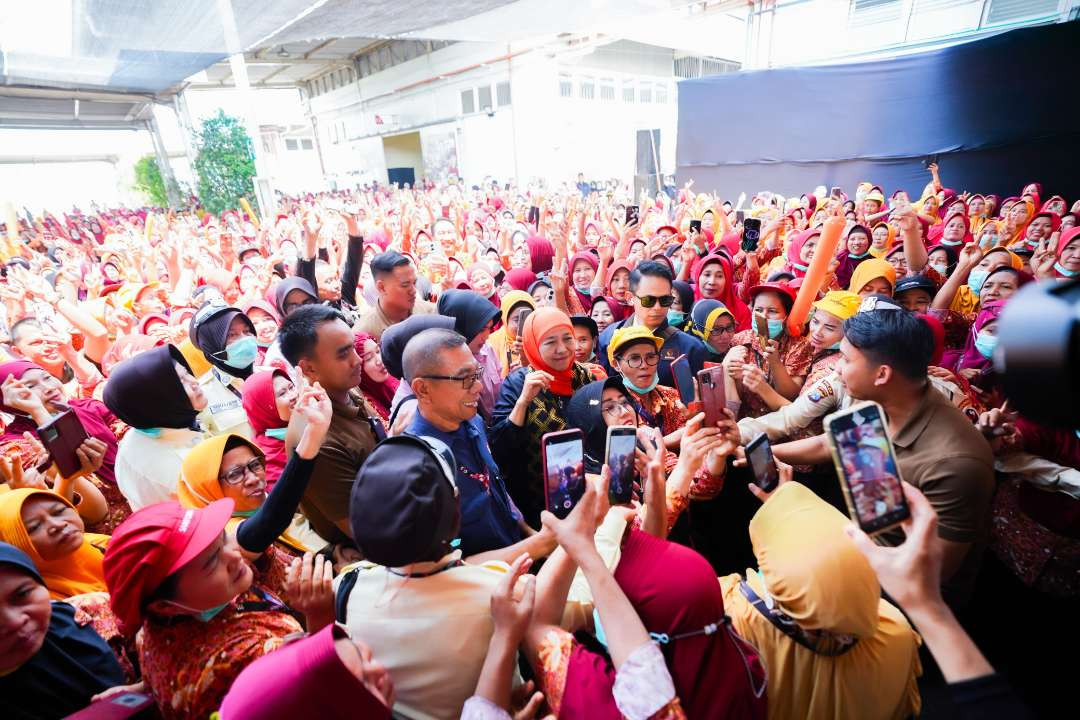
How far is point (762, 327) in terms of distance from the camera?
350 cm

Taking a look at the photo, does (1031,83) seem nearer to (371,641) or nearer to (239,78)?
(371,641)

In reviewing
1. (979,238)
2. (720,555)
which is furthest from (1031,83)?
(720,555)

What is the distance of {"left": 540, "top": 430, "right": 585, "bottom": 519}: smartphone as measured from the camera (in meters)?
1.64

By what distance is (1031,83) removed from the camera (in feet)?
27.8

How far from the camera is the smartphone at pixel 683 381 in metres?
2.93

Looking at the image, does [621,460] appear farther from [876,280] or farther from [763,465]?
[876,280]

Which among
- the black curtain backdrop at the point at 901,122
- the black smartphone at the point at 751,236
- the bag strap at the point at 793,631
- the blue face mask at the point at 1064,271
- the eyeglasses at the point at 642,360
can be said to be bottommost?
the bag strap at the point at 793,631

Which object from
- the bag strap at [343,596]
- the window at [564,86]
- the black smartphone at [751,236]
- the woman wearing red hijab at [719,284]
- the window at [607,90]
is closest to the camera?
the bag strap at [343,596]

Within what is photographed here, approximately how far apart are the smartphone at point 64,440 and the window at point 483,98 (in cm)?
2200

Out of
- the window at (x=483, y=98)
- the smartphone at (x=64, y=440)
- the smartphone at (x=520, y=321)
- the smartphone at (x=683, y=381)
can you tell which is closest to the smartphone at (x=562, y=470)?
the smartphone at (x=683, y=381)

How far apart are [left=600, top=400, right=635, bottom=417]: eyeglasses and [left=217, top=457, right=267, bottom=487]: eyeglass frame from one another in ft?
5.30

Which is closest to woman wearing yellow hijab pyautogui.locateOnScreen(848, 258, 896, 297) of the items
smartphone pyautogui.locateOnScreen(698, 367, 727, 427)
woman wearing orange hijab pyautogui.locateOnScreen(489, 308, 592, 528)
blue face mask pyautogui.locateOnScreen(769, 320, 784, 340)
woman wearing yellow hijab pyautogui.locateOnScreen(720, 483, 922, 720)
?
blue face mask pyautogui.locateOnScreen(769, 320, 784, 340)

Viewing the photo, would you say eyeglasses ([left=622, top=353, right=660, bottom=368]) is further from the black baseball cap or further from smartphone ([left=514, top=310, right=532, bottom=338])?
the black baseball cap

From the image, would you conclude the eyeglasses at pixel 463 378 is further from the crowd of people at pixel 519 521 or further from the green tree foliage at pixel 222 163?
the green tree foliage at pixel 222 163
